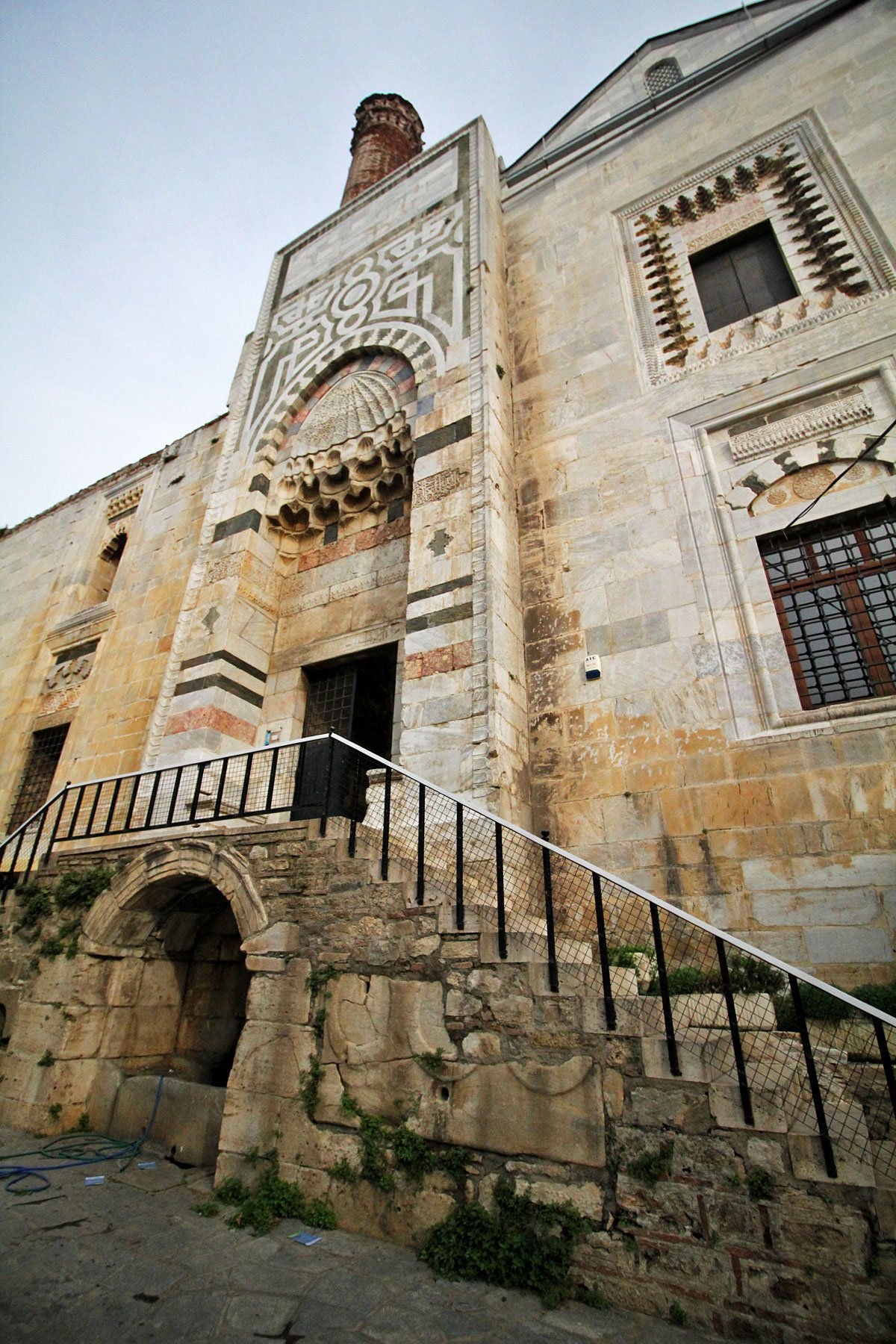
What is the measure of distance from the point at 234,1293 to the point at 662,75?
49.7 ft

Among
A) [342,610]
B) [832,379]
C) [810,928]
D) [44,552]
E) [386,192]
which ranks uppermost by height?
[386,192]

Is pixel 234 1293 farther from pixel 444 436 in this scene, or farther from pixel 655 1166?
pixel 444 436

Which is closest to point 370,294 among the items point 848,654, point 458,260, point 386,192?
point 458,260

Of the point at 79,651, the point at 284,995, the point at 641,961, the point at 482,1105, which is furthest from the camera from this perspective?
the point at 79,651

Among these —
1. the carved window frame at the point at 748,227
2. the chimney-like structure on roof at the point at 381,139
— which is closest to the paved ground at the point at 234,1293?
the carved window frame at the point at 748,227

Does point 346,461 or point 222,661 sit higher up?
point 346,461

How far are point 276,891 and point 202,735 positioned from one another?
132 inches

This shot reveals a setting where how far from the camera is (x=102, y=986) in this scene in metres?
6.07

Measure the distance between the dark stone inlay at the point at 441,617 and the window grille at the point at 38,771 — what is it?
7296 mm

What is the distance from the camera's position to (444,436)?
8.14 metres

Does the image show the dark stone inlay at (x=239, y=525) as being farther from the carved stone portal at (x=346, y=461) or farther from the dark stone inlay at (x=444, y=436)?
the dark stone inlay at (x=444, y=436)

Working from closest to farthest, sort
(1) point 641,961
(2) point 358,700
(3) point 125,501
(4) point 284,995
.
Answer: (1) point 641,961 < (4) point 284,995 < (2) point 358,700 < (3) point 125,501

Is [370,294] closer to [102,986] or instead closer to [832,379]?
[832,379]

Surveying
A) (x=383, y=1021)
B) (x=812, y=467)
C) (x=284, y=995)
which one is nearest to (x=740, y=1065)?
(x=383, y=1021)
